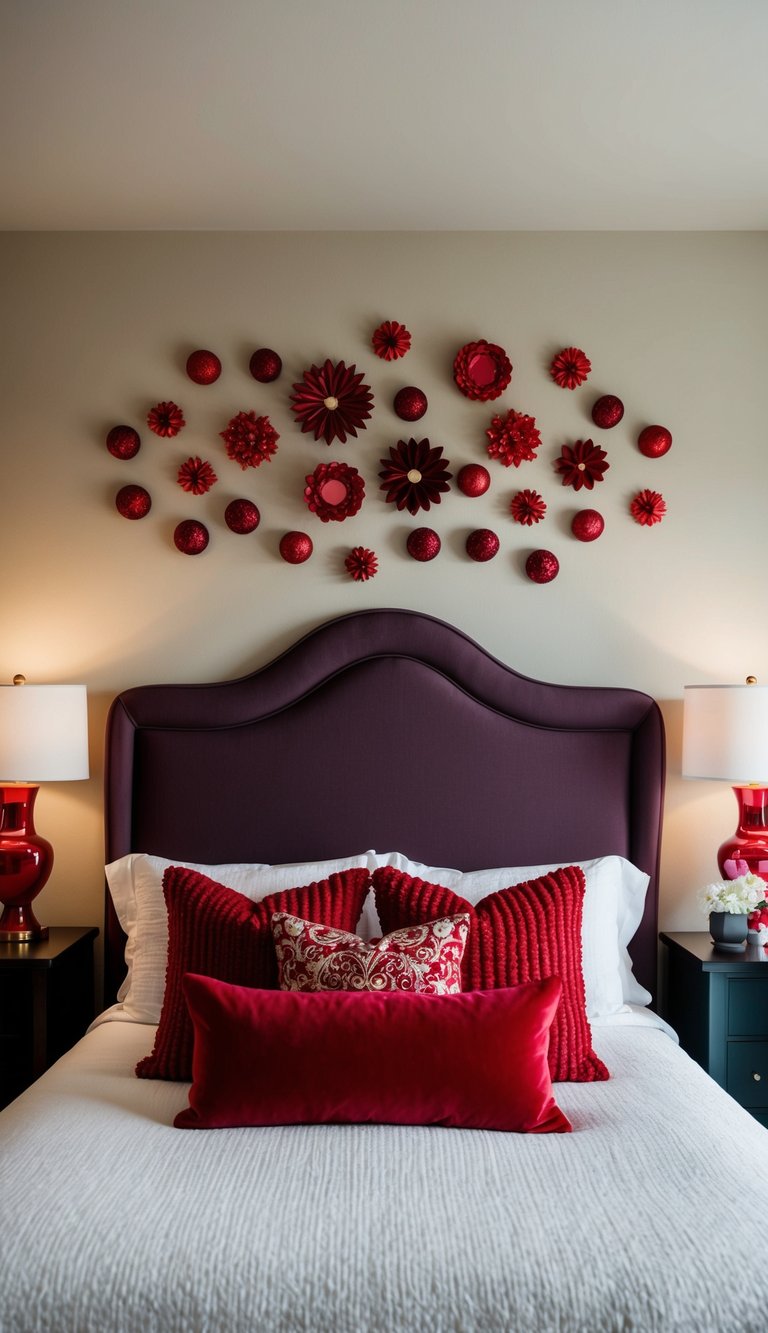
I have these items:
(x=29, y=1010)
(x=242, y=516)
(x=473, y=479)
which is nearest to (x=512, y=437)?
(x=473, y=479)

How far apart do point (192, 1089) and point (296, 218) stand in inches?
89.9

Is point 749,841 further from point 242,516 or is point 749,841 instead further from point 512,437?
point 242,516

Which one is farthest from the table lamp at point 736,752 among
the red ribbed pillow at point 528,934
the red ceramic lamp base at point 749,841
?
the red ribbed pillow at point 528,934

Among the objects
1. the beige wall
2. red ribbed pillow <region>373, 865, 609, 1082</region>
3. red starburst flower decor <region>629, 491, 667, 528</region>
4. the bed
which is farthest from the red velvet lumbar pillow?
red starburst flower decor <region>629, 491, 667, 528</region>

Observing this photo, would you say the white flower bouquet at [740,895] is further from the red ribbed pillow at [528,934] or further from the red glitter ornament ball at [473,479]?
the red glitter ornament ball at [473,479]

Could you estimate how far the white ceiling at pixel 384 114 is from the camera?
77.9 inches

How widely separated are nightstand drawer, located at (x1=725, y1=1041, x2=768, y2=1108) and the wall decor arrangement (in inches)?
52.1

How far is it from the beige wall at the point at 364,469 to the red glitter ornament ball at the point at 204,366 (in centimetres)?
5

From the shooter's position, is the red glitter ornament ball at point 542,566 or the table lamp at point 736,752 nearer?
the table lamp at point 736,752

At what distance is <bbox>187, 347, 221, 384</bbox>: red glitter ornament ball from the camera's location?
2.81 metres

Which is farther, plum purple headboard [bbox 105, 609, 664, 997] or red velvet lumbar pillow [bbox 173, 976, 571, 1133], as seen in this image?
plum purple headboard [bbox 105, 609, 664, 997]

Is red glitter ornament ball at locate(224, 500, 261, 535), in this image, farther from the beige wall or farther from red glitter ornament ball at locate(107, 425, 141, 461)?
red glitter ornament ball at locate(107, 425, 141, 461)

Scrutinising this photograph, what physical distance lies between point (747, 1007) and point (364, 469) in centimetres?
176

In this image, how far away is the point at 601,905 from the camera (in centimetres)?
238
